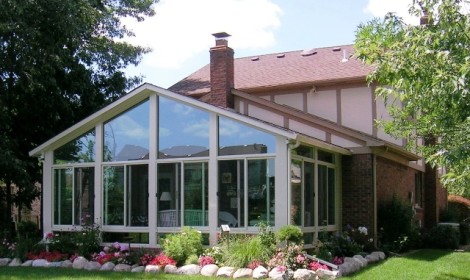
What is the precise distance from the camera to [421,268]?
13.2 metres

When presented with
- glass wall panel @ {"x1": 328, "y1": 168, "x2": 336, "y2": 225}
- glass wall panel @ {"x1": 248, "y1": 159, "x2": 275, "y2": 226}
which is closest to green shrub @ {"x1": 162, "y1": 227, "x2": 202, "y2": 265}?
glass wall panel @ {"x1": 248, "y1": 159, "x2": 275, "y2": 226}

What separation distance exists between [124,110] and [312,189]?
5372 mm

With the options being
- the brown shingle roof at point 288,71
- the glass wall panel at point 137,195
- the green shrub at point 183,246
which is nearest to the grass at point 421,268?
the green shrub at point 183,246

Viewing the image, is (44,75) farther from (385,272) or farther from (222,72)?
(385,272)

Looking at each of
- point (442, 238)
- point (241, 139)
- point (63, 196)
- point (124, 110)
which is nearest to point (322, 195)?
point (241, 139)

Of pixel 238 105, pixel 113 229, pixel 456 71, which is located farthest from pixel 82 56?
pixel 456 71

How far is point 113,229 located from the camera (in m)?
15.2

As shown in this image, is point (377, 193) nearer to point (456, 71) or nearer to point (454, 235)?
point (454, 235)

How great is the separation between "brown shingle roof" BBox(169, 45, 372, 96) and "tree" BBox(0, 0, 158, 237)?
3.11 m

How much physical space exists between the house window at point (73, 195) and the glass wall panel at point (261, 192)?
4654 mm

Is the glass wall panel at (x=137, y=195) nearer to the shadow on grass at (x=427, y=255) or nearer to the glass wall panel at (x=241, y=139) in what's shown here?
the glass wall panel at (x=241, y=139)

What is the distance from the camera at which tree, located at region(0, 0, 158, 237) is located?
682 inches

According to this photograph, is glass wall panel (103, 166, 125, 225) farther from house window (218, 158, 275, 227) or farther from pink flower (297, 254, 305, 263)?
pink flower (297, 254, 305, 263)

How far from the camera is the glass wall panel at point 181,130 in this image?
14.5m
